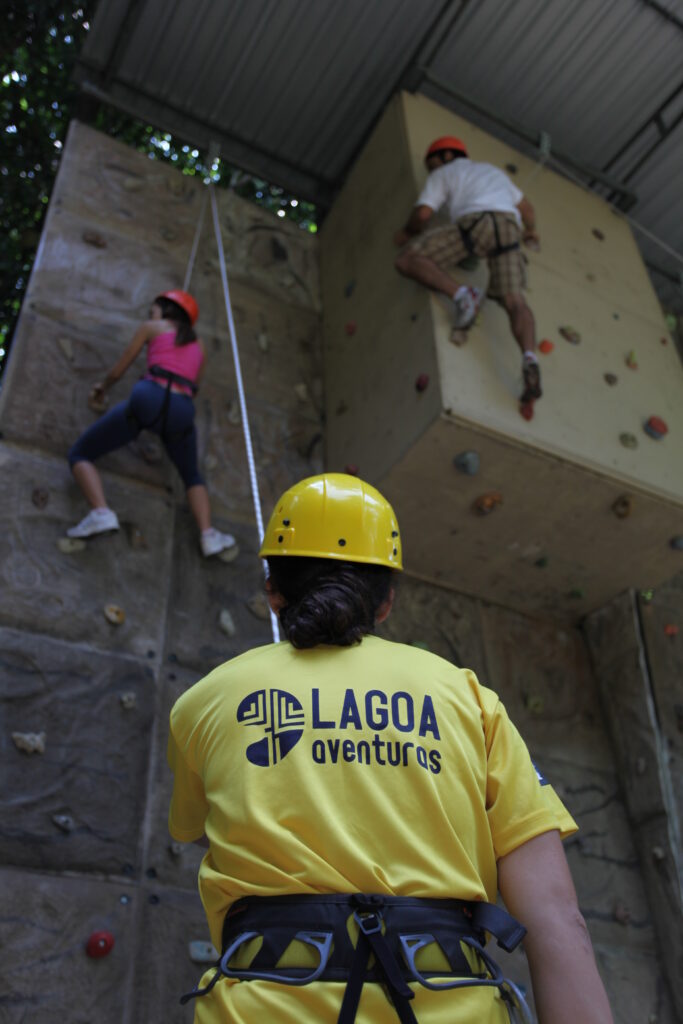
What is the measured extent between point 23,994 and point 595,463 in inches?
110

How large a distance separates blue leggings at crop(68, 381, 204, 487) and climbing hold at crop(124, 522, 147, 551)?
279mm

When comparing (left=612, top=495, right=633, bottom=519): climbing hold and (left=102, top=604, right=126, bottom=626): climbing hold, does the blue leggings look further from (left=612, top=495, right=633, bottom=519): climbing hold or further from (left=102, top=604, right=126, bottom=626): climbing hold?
(left=612, top=495, right=633, bottom=519): climbing hold

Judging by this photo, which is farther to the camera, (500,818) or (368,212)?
(368,212)

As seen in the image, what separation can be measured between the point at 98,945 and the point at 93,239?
10.0 ft

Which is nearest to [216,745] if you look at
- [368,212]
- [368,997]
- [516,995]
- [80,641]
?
[368,997]

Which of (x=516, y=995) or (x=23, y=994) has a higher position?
(x=516, y=995)

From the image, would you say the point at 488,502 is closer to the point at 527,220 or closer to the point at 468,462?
the point at 468,462

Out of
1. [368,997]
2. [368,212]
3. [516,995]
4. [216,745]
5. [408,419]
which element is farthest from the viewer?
[368,212]

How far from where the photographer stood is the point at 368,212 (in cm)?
489

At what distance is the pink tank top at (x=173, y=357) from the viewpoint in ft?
12.4

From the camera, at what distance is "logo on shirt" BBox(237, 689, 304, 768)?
1.40 metres

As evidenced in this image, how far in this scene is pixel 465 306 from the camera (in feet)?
12.6

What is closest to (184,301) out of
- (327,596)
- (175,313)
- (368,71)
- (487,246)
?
(175,313)

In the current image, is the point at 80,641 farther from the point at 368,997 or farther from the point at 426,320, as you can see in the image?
the point at 368,997
